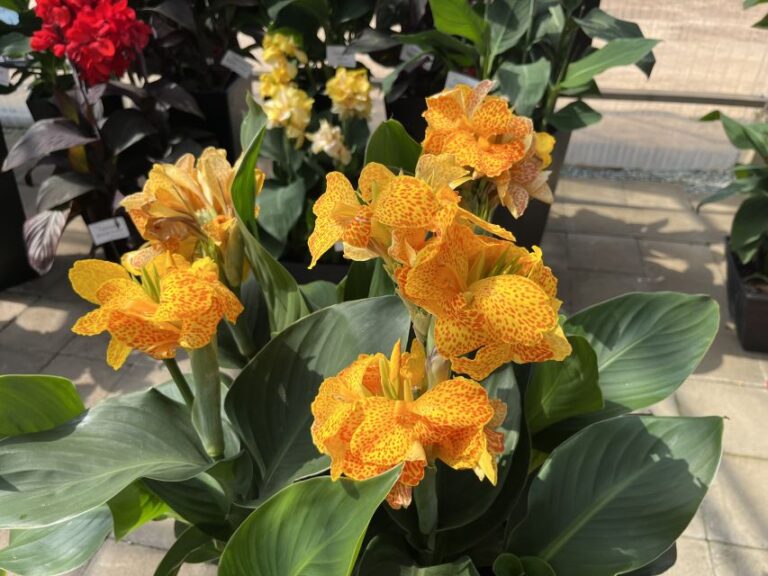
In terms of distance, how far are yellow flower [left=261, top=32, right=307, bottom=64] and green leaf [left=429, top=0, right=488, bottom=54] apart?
1.13 feet

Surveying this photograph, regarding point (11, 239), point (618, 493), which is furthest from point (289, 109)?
point (618, 493)

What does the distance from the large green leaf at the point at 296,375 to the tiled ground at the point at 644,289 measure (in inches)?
21.9

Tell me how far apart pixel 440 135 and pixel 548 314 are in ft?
0.91

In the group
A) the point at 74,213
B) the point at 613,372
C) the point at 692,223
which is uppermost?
the point at 613,372

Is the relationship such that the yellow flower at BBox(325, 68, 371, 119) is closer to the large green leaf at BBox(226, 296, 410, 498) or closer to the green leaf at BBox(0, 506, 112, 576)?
the large green leaf at BBox(226, 296, 410, 498)

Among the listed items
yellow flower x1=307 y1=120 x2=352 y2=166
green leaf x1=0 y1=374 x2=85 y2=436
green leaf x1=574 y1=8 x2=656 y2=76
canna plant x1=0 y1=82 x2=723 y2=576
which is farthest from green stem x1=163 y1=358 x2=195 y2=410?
green leaf x1=574 y1=8 x2=656 y2=76

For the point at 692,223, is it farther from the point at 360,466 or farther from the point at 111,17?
the point at 360,466

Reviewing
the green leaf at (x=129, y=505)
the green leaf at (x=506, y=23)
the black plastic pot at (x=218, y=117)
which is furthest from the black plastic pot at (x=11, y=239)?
the green leaf at (x=129, y=505)

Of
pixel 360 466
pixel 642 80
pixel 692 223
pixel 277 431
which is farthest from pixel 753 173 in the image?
pixel 360 466

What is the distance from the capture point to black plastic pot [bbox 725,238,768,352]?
171 centimetres

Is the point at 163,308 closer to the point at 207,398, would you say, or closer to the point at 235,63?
the point at 207,398

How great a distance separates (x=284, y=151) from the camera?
65.9 inches

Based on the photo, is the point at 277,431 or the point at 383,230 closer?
the point at 383,230

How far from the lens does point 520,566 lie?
668 mm
